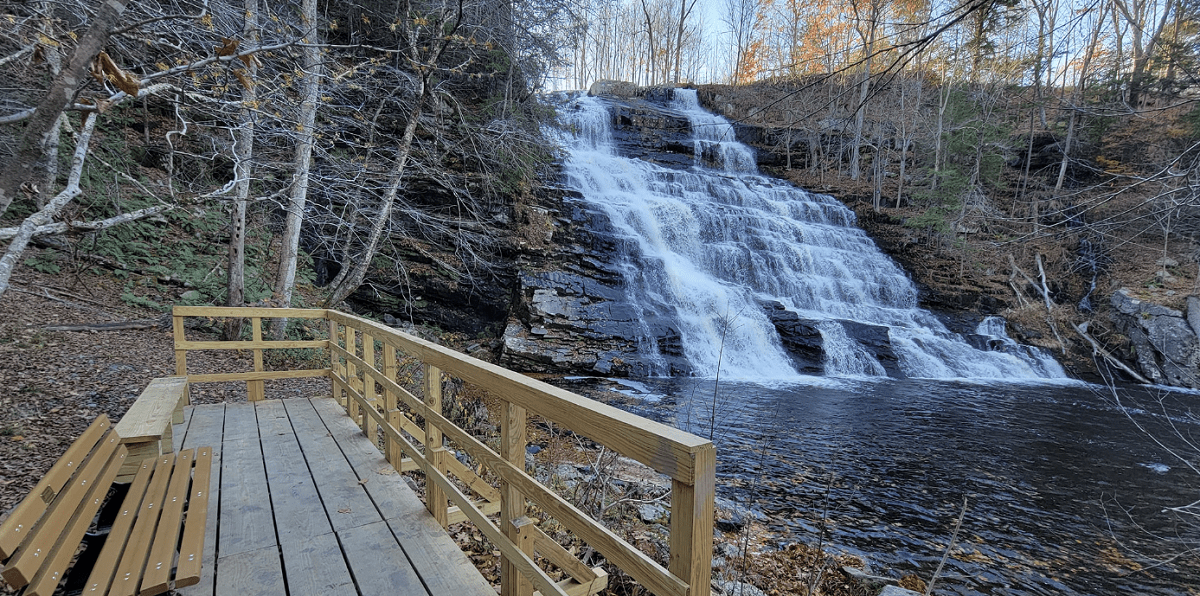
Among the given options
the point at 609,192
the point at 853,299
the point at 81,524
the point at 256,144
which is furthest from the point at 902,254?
the point at 81,524

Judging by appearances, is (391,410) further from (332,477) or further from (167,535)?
(167,535)

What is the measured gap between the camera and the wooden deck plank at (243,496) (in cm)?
251

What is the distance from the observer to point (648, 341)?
36.3ft

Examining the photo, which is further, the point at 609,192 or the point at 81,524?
the point at 609,192

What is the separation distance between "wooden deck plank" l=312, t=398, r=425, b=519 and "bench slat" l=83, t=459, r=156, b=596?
1061 millimetres

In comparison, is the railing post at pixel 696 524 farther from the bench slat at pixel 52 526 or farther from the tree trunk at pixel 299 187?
the tree trunk at pixel 299 187

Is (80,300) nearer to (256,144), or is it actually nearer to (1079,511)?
(256,144)

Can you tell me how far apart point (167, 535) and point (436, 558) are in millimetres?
1152

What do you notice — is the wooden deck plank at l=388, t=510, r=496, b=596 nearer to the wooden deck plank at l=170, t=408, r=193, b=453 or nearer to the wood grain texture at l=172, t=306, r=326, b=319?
the wooden deck plank at l=170, t=408, r=193, b=453

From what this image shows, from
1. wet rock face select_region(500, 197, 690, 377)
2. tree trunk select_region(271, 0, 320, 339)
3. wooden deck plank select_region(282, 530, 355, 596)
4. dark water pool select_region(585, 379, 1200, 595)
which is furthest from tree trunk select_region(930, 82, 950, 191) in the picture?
wooden deck plank select_region(282, 530, 355, 596)

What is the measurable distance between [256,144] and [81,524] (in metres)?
9.44

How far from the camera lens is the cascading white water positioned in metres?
11.6

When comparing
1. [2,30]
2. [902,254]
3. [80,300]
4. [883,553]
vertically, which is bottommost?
[883,553]

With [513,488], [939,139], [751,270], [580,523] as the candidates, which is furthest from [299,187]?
[939,139]
